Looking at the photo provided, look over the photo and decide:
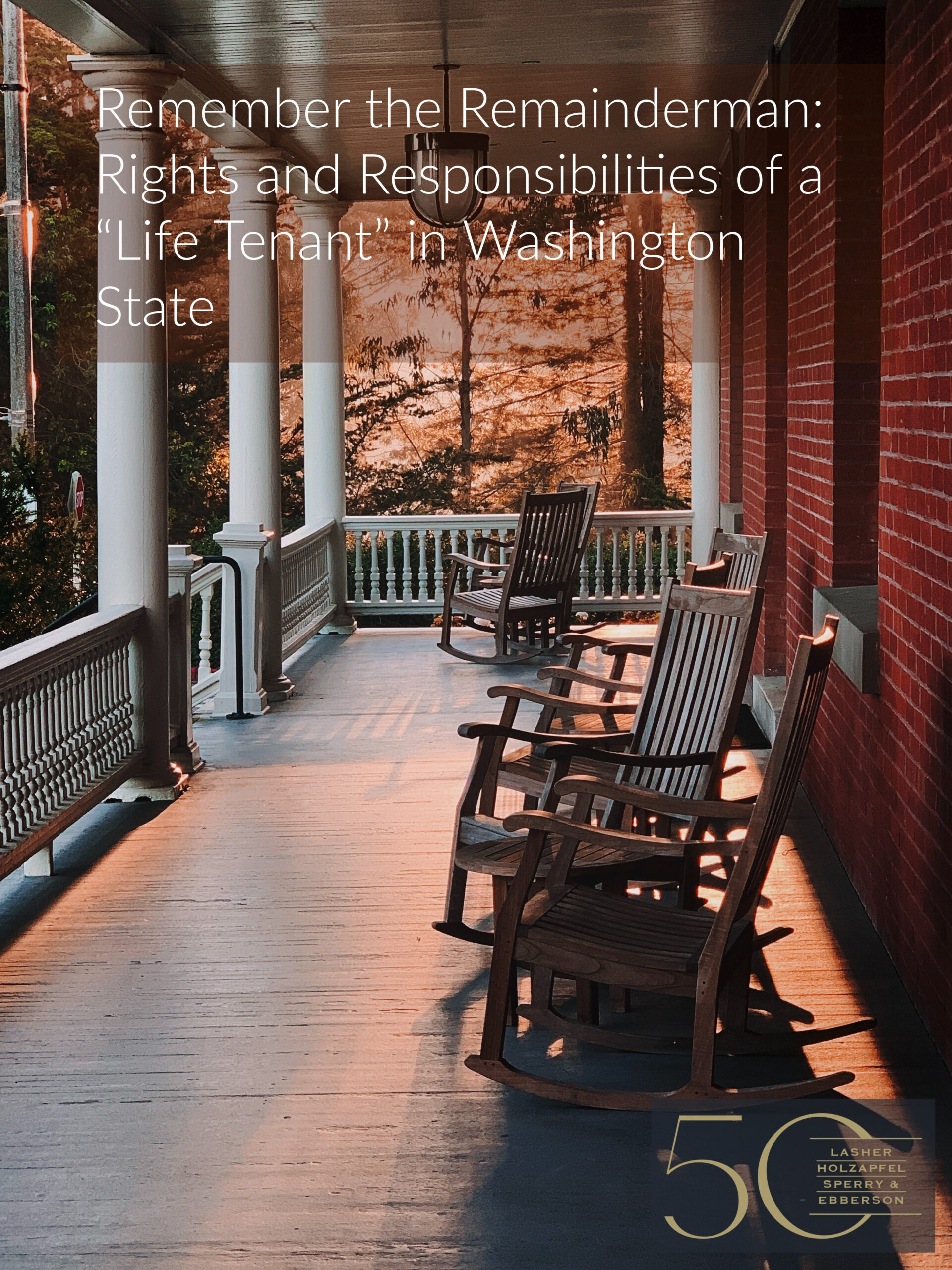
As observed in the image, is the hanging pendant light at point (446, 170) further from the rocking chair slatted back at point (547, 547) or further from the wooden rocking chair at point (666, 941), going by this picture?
the wooden rocking chair at point (666, 941)

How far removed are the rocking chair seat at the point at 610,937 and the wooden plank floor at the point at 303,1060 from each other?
316 millimetres

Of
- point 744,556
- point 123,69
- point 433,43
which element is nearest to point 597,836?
point 744,556

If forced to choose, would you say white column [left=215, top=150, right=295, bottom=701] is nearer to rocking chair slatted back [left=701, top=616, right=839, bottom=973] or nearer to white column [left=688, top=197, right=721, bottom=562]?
white column [left=688, top=197, right=721, bottom=562]

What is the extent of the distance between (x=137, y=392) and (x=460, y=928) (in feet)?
9.81

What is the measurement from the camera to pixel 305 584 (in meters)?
9.77

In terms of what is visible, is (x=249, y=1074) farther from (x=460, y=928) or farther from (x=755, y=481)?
(x=755, y=481)

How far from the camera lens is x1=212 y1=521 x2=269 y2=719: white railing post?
25.1 feet

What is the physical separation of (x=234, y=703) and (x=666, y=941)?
479cm

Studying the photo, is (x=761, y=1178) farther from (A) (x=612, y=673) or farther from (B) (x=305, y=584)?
(B) (x=305, y=584)

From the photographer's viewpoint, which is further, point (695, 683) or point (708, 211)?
point (708, 211)

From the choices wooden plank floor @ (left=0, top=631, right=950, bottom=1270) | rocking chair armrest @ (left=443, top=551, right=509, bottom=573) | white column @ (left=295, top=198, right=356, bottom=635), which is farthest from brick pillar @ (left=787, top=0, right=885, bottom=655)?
white column @ (left=295, top=198, right=356, bottom=635)

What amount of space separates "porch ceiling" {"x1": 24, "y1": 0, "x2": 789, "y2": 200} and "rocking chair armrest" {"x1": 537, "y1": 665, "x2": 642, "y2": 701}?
280 cm

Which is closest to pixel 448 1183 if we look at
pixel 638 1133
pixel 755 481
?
pixel 638 1133

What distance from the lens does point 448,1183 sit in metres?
2.79
